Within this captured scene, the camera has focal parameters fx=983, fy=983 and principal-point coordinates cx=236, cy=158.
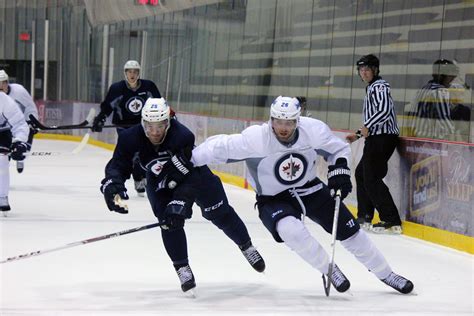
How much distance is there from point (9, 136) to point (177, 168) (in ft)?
10.8

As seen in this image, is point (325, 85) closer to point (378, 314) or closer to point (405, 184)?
point (405, 184)

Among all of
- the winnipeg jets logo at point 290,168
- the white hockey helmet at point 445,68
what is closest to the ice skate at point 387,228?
the white hockey helmet at point 445,68

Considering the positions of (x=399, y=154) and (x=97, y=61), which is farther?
(x=97, y=61)

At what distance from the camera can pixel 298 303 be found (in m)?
4.52

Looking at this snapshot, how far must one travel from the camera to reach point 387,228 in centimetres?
703

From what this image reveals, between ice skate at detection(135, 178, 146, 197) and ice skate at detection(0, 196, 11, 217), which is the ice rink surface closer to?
ice skate at detection(0, 196, 11, 217)

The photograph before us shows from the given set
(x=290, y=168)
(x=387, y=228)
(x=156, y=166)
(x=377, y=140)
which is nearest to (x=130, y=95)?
(x=377, y=140)

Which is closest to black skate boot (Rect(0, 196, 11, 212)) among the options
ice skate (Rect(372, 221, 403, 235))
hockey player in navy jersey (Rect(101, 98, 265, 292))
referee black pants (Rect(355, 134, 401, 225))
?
referee black pants (Rect(355, 134, 401, 225))

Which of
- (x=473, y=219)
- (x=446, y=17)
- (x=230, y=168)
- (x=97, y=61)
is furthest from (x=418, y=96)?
(x=97, y=61)

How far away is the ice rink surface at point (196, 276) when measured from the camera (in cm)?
440

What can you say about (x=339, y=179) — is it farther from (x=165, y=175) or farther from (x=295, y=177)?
(x=165, y=175)

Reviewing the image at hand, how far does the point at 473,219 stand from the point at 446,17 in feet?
7.08

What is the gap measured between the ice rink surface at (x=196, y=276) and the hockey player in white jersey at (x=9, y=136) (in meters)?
0.29

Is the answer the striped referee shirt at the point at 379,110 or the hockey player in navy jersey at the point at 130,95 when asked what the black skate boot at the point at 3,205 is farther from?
the striped referee shirt at the point at 379,110
